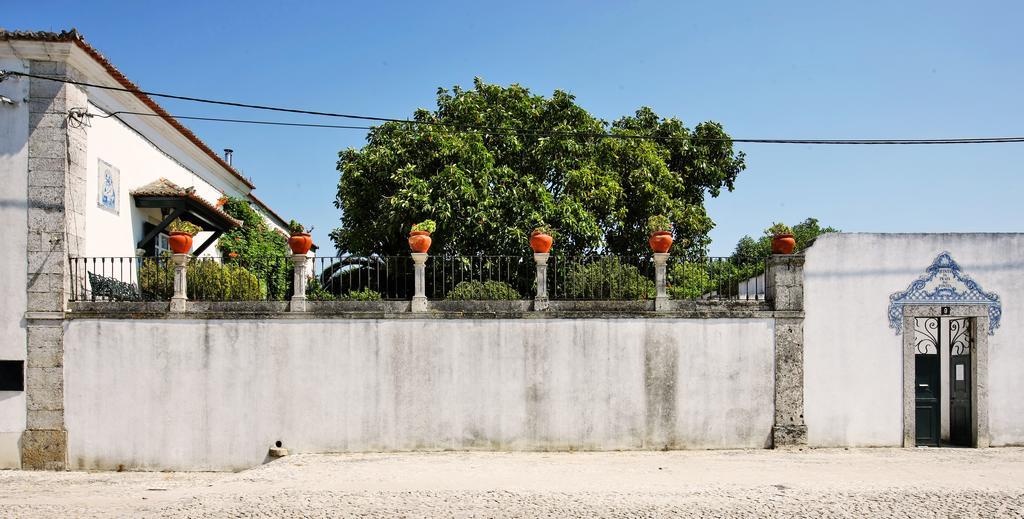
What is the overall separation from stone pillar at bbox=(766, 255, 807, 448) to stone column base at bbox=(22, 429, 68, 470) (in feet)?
35.2

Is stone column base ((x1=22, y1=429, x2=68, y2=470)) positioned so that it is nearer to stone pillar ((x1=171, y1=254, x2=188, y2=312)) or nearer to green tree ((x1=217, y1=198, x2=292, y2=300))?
Result: stone pillar ((x1=171, y1=254, x2=188, y2=312))

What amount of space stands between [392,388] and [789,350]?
6.15 metres

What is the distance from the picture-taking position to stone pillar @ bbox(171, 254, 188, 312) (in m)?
9.84

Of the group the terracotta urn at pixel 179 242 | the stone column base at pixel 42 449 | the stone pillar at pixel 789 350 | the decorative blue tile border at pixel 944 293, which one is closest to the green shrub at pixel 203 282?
the terracotta urn at pixel 179 242

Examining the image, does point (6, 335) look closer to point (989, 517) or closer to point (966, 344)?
point (989, 517)

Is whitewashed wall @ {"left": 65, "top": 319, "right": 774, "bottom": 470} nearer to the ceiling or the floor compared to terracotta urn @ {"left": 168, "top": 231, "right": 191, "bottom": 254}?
nearer to the floor

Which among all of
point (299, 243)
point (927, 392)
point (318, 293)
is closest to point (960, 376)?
point (927, 392)

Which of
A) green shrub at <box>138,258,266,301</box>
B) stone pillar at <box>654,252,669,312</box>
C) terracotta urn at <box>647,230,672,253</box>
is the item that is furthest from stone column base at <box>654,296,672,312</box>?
green shrub at <box>138,258,266,301</box>

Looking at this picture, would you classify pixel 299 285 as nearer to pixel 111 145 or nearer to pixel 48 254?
pixel 48 254

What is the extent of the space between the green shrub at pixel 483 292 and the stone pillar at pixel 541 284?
23.0 inches

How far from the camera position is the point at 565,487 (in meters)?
7.85

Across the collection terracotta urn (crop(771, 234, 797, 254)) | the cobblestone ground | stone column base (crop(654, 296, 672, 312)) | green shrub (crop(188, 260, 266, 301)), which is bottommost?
the cobblestone ground

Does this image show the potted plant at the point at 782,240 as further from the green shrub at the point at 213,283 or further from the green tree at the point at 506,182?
the green shrub at the point at 213,283

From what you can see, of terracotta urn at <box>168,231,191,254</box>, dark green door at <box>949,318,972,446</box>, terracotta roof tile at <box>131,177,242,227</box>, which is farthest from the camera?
terracotta roof tile at <box>131,177,242,227</box>
